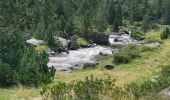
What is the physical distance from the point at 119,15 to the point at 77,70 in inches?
3189

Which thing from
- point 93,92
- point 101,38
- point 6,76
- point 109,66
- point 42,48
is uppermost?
point 93,92

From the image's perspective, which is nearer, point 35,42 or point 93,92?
point 93,92

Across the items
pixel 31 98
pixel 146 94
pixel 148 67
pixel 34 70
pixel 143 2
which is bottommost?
pixel 143 2

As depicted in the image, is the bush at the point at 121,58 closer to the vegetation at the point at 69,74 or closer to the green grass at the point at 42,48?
the vegetation at the point at 69,74

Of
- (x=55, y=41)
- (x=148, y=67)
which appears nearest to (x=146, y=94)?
(x=148, y=67)

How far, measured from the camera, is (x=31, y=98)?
79.9 feet

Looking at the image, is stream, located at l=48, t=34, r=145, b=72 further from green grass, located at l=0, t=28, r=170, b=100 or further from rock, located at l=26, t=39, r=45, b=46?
rock, located at l=26, t=39, r=45, b=46

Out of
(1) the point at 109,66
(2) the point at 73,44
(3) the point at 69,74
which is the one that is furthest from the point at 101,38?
(3) the point at 69,74

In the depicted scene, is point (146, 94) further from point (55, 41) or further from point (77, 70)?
point (55, 41)

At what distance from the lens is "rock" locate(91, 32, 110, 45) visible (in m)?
98.6

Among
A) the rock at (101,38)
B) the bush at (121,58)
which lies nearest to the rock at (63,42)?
the rock at (101,38)

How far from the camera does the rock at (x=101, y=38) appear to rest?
98562 millimetres

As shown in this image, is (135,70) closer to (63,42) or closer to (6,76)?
(6,76)

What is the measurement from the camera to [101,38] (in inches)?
3912
